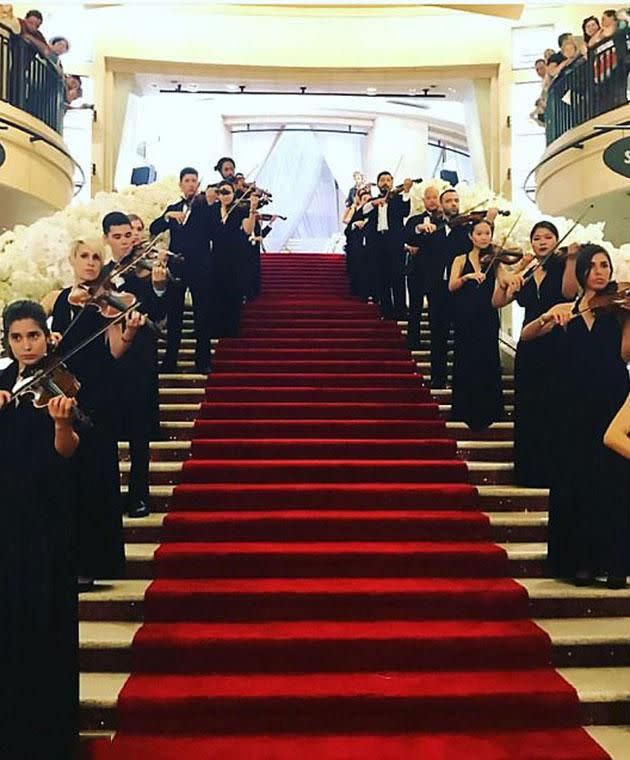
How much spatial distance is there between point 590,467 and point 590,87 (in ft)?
21.6

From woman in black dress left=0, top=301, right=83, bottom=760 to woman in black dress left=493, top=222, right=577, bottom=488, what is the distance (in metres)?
2.90

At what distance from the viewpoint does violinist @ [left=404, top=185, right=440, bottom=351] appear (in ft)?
22.7

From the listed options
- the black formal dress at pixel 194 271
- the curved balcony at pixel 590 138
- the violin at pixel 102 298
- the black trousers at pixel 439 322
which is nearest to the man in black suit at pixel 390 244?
the black trousers at pixel 439 322

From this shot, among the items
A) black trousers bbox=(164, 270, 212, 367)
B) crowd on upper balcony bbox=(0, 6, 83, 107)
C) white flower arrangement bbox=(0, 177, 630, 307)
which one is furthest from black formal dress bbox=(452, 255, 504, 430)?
crowd on upper balcony bbox=(0, 6, 83, 107)

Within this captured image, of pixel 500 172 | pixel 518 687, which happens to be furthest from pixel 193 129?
pixel 518 687

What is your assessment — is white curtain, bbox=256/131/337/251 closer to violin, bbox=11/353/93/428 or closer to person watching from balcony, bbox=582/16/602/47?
person watching from balcony, bbox=582/16/602/47

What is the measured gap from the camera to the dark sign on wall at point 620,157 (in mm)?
6438

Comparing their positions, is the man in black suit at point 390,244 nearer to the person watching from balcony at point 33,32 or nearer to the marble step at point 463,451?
the marble step at point 463,451

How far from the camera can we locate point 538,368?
5.05m

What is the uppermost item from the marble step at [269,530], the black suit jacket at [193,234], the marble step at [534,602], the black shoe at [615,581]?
the black suit jacket at [193,234]

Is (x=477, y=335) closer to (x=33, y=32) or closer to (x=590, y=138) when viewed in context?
(x=590, y=138)

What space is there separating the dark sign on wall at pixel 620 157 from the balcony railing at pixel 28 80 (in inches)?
223

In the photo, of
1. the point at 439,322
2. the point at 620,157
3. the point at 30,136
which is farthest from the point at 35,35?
the point at 620,157

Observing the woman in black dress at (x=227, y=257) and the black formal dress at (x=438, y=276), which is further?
the woman in black dress at (x=227, y=257)
